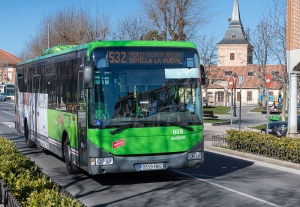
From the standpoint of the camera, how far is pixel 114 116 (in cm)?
1029

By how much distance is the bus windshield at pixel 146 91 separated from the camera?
33.8 ft

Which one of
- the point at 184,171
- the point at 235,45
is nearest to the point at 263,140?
the point at 184,171

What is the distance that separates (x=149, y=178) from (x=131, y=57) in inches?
117

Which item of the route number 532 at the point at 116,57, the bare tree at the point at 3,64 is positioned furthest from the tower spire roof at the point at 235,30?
the route number 532 at the point at 116,57

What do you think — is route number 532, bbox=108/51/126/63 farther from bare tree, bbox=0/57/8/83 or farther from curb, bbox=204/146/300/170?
bare tree, bbox=0/57/8/83

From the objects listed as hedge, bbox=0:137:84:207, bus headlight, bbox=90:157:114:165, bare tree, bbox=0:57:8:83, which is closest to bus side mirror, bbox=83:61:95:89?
bus headlight, bbox=90:157:114:165

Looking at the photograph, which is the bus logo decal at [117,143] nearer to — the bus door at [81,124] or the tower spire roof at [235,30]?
the bus door at [81,124]

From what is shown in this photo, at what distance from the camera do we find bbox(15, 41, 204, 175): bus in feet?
33.8

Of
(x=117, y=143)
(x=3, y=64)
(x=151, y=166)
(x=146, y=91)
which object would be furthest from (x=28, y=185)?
(x=3, y=64)

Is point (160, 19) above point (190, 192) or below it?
above

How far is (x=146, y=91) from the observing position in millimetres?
10469

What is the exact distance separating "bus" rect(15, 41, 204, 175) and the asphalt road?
0.51 m

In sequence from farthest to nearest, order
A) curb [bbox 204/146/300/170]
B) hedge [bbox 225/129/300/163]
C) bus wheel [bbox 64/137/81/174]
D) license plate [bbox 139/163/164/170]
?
hedge [bbox 225/129/300/163] < curb [bbox 204/146/300/170] < bus wheel [bbox 64/137/81/174] < license plate [bbox 139/163/164/170]

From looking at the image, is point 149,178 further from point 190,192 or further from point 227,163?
point 227,163
